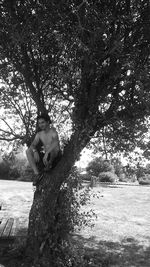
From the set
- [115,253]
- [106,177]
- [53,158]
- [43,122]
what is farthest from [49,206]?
[106,177]

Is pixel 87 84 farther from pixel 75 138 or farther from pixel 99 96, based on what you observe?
pixel 75 138

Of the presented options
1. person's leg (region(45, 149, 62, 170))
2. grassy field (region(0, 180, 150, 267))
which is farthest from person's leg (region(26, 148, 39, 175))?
grassy field (region(0, 180, 150, 267))

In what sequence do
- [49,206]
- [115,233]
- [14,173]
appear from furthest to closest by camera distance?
[14,173], [115,233], [49,206]

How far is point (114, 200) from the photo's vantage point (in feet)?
73.8

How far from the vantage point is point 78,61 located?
26.3 feet

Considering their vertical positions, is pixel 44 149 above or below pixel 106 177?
below

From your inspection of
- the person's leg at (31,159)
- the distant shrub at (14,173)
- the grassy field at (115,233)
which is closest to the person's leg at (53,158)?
the person's leg at (31,159)

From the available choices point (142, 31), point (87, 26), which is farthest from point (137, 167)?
point (87, 26)

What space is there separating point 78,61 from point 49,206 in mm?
3719

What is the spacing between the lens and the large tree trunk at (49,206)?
815 centimetres

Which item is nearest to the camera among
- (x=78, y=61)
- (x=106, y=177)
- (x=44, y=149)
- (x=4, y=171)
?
(x=78, y=61)

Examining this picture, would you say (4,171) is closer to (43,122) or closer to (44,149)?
(44,149)

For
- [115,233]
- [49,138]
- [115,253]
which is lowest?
[115,253]

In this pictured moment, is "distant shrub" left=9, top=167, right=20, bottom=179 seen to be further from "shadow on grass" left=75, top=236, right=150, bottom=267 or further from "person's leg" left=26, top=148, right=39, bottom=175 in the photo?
"person's leg" left=26, top=148, right=39, bottom=175
